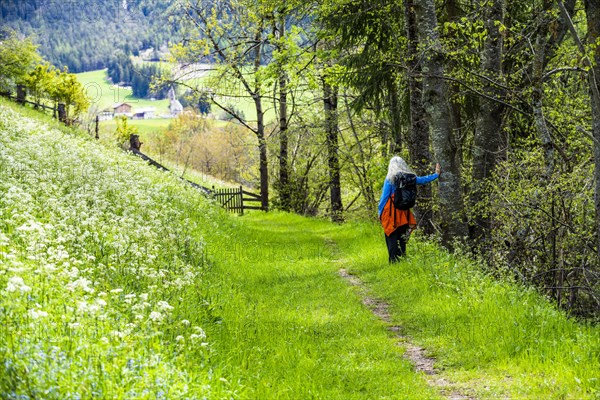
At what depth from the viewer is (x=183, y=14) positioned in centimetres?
2875

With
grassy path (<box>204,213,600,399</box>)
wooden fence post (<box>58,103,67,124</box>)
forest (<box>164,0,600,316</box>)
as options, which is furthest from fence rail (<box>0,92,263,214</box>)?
grassy path (<box>204,213,600,399</box>)

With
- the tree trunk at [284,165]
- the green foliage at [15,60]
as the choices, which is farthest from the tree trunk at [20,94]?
the tree trunk at [284,165]

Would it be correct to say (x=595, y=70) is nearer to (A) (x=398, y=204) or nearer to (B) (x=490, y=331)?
(B) (x=490, y=331)

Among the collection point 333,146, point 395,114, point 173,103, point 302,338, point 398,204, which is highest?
point 173,103

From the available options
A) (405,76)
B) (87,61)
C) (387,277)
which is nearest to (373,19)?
(405,76)

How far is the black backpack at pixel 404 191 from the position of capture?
443 inches

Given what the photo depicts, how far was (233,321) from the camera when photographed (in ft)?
24.7

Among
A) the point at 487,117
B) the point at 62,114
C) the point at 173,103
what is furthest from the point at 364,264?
the point at 173,103

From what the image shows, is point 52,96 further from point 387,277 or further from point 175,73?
point 387,277

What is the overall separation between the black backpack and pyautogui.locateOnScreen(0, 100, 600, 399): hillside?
98 cm

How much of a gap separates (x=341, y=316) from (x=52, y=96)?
40.6 metres

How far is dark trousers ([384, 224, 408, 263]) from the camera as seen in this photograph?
37.9 ft

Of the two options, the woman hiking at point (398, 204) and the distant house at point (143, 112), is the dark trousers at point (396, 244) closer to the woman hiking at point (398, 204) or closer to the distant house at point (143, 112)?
the woman hiking at point (398, 204)

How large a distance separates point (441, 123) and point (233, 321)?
5.82m
